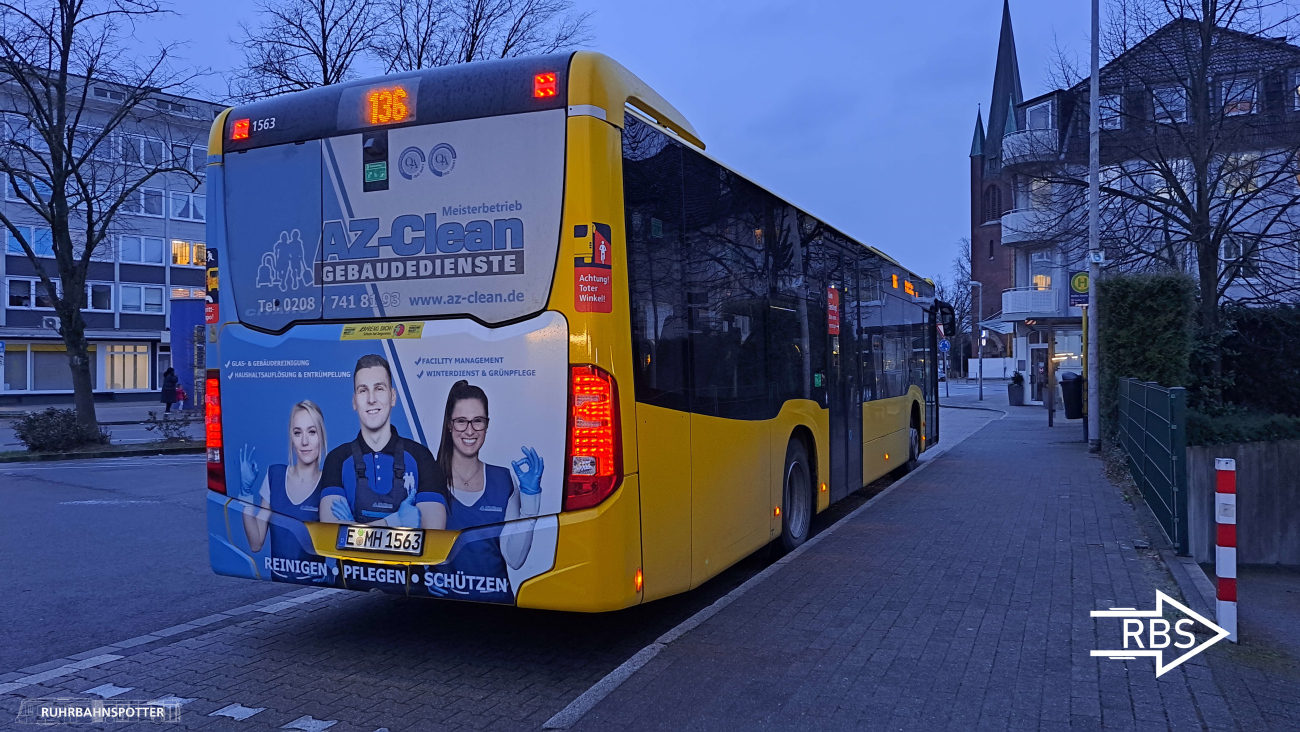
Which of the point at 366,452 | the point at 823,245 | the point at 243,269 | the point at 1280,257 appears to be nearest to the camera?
the point at 366,452

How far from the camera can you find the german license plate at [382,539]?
17.3ft

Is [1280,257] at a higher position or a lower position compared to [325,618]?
higher

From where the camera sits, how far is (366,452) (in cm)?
538

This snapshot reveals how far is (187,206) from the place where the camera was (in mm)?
49375

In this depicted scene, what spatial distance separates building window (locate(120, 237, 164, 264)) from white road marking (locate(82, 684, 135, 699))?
1927 inches

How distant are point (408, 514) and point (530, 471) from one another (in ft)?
2.51

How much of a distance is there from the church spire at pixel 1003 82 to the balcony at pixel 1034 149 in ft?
178

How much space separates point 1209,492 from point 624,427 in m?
7.67

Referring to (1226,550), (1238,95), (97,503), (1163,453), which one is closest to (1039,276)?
(1238,95)

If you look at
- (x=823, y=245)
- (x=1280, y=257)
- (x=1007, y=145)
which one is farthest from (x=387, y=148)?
(x=1280, y=257)

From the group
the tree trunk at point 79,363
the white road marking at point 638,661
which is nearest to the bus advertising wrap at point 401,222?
the white road marking at point 638,661

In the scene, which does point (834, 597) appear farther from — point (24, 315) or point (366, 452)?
point (24, 315)

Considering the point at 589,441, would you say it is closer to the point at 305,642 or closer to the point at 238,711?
the point at 238,711

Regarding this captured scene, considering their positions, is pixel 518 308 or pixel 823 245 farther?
pixel 823 245
